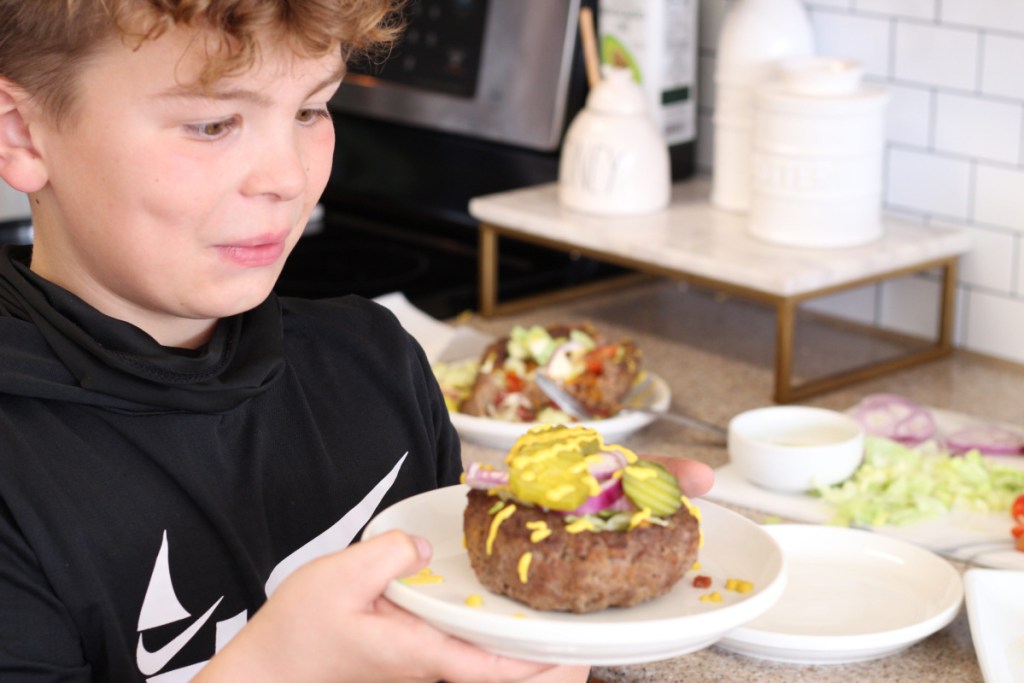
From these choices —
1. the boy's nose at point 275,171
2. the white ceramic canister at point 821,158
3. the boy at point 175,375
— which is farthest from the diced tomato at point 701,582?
the white ceramic canister at point 821,158

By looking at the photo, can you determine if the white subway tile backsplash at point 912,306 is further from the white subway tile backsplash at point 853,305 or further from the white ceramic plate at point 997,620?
the white ceramic plate at point 997,620

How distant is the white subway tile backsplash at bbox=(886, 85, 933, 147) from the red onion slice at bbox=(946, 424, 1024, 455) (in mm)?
487

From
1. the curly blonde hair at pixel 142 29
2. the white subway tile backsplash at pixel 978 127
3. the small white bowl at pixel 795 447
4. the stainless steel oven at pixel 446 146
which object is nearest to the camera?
the curly blonde hair at pixel 142 29

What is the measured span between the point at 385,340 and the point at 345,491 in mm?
150

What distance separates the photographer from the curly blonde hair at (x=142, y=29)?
853 millimetres

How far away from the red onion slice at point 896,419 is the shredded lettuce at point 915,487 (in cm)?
6

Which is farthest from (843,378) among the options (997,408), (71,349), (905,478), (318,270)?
(71,349)

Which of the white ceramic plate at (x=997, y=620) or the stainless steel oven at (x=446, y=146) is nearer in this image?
the white ceramic plate at (x=997, y=620)

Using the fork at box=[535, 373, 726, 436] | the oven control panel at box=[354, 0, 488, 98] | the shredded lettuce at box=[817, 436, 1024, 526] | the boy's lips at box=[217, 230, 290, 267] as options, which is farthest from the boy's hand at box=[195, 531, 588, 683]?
the oven control panel at box=[354, 0, 488, 98]

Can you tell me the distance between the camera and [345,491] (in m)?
1.09

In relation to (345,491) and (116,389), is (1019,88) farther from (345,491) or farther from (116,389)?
(116,389)

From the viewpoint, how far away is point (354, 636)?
0.80 meters

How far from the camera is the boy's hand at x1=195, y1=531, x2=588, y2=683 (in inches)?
30.8

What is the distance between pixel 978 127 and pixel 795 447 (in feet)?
2.01
